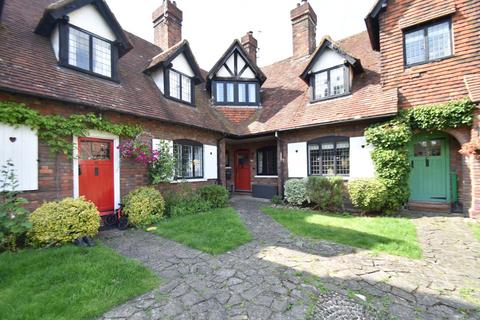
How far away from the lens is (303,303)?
3.07 metres

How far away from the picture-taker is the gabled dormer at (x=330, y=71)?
9953 millimetres

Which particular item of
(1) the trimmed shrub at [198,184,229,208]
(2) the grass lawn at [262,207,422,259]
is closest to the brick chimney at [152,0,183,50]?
(1) the trimmed shrub at [198,184,229,208]

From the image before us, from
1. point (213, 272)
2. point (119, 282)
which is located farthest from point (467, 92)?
point (119, 282)

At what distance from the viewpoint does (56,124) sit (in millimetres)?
6086

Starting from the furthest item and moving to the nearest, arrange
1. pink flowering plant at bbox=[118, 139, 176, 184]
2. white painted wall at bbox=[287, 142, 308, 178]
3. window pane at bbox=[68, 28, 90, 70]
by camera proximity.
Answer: white painted wall at bbox=[287, 142, 308, 178] < pink flowering plant at bbox=[118, 139, 176, 184] < window pane at bbox=[68, 28, 90, 70]

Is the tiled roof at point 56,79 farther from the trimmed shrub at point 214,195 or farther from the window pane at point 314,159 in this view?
the window pane at point 314,159

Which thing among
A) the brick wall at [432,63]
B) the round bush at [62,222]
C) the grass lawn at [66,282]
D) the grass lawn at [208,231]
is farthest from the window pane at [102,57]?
the brick wall at [432,63]

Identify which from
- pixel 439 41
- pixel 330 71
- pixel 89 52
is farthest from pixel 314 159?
pixel 89 52

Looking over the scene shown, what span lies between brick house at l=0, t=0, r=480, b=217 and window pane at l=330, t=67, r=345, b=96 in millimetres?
45

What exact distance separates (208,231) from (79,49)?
7.00m

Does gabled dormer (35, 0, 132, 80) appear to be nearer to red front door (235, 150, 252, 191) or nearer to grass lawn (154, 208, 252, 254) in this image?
grass lawn (154, 208, 252, 254)

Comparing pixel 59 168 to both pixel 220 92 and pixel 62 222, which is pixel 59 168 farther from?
pixel 220 92

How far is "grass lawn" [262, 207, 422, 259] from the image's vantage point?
16.5 ft

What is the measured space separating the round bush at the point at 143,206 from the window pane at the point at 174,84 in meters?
4.80
